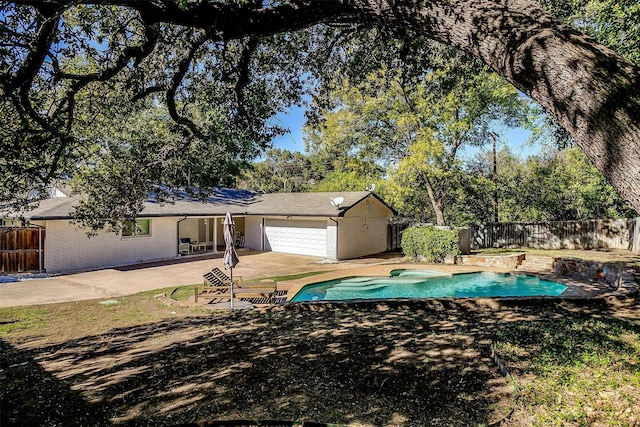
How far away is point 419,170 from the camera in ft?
65.6

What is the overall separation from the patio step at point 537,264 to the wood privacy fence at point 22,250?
21.7 m

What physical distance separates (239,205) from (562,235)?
69.1 feet

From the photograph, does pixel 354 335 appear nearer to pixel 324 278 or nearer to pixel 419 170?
pixel 324 278

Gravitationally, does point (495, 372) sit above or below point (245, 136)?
below

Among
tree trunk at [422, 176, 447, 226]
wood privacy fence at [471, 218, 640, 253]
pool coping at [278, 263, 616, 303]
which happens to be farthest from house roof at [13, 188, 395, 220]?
wood privacy fence at [471, 218, 640, 253]

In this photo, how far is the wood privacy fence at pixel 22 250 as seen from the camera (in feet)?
50.7

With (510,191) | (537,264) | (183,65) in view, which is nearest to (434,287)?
(537,264)

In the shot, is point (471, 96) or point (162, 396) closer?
point (162, 396)

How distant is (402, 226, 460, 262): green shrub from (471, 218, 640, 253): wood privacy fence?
6696 mm

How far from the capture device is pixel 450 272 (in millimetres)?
16094

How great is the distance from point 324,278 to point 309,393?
9.86m

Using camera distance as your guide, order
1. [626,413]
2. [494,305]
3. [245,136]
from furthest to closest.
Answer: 1. [494,305]
2. [245,136]
3. [626,413]

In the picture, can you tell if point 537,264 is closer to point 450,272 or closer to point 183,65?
point 450,272

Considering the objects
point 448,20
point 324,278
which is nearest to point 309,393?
point 448,20
